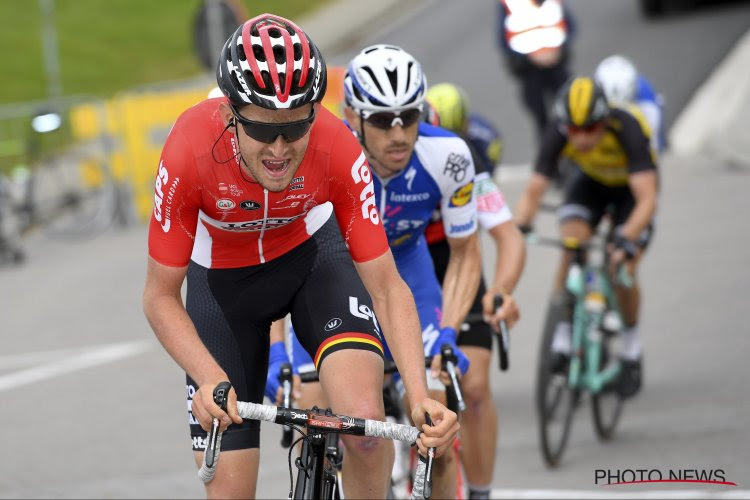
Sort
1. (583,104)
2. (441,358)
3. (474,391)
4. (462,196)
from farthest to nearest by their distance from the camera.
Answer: (583,104)
(474,391)
(462,196)
(441,358)

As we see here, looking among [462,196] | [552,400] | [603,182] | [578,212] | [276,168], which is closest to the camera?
[276,168]

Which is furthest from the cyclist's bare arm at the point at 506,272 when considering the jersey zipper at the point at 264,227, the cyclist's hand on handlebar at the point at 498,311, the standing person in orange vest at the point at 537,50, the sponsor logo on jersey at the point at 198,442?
the standing person in orange vest at the point at 537,50

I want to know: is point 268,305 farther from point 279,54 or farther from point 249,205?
point 279,54

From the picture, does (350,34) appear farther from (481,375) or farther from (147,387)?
(481,375)

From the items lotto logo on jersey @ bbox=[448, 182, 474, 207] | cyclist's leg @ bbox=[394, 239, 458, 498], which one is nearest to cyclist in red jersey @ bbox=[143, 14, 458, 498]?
lotto logo on jersey @ bbox=[448, 182, 474, 207]

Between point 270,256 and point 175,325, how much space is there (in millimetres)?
708

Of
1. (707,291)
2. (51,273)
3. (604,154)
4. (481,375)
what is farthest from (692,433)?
(51,273)

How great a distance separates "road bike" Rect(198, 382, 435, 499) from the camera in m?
3.99

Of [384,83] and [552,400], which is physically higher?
[384,83]

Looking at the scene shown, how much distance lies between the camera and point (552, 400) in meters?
7.61

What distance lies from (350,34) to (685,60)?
759 cm

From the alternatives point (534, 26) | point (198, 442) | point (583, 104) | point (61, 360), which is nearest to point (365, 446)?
point (198, 442)

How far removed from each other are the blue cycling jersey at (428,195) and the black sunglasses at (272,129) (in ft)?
4.43

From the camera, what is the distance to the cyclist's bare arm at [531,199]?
8.12 metres
